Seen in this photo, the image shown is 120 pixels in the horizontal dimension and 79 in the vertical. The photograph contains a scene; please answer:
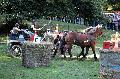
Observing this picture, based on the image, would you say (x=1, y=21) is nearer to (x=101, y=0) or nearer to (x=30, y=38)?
(x=101, y=0)

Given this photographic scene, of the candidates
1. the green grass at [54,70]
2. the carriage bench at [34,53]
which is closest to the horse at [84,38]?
the green grass at [54,70]

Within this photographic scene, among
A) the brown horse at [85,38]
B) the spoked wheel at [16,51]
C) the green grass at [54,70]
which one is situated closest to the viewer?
the green grass at [54,70]

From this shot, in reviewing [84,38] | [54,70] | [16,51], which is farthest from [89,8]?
[54,70]

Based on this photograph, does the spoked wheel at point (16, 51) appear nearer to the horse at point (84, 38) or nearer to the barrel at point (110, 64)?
the horse at point (84, 38)

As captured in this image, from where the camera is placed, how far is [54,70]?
52.3ft

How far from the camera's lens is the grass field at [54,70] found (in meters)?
14.5

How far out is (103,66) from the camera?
13422 millimetres

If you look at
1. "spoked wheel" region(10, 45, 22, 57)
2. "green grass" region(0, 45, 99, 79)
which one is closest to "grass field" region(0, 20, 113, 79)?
"green grass" region(0, 45, 99, 79)

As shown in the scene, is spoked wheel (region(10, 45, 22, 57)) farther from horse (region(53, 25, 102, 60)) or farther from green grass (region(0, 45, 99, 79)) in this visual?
horse (region(53, 25, 102, 60))

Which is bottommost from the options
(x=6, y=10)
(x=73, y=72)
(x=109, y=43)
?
(x=73, y=72)

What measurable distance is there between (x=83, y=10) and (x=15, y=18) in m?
5.76

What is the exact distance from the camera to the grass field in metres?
14.5

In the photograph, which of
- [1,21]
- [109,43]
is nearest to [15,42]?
[109,43]

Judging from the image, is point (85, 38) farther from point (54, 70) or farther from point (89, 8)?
point (89, 8)
